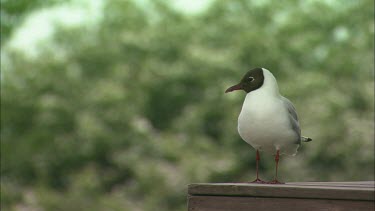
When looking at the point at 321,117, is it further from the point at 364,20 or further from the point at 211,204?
the point at 211,204

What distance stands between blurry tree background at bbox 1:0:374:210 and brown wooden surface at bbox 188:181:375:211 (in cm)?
703

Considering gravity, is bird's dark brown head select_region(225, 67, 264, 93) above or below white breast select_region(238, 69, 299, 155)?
above

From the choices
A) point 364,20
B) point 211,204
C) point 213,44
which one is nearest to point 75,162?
point 213,44

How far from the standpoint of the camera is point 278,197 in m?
2.70

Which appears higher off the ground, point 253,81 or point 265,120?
point 253,81

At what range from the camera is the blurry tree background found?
10516mm

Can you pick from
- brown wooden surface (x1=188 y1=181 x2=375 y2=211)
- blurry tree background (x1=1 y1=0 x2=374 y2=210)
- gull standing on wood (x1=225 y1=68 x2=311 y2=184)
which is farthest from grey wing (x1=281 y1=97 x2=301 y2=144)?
blurry tree background (x1=1 y1=0 x2=374 y2=210)

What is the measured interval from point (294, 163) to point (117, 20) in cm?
648

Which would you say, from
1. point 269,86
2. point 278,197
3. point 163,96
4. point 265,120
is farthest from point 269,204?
point 163,96

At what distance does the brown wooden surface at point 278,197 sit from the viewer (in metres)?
2.56

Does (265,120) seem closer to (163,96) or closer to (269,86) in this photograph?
(269,86)

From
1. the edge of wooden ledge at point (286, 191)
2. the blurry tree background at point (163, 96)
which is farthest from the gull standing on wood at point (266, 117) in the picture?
the blurry tree background at point (163, 96)

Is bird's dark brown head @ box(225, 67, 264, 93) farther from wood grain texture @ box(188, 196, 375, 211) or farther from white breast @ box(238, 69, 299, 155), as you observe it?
wood grain texture @ box(188, 196, 375, 211)

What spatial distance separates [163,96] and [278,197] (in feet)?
34.5
